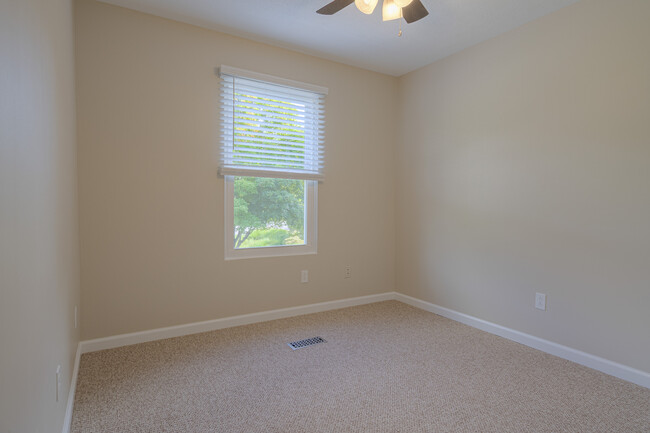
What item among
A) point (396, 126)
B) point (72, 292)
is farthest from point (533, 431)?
point (396, 126)

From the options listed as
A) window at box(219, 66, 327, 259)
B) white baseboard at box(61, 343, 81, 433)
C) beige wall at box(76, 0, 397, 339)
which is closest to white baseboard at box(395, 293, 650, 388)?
beige wall at box(76, 0, 397, 339)

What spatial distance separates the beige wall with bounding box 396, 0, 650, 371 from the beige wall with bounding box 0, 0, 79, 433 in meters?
3.03

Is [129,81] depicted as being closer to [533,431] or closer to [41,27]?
[41,27]

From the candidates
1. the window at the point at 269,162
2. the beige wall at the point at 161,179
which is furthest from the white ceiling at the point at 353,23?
the window at the point at 269,162

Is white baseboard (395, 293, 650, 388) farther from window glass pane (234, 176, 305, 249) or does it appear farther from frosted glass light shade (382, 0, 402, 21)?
frosted glass light shade (382, 0, 402, 21)

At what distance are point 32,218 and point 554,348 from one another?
3.18 metres

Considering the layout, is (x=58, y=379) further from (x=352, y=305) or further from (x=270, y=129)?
(x=352, y=305)

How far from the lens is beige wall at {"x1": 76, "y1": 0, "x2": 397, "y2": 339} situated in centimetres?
262

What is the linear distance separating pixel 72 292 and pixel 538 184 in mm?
3278

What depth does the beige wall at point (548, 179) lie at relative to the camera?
2.32 metres

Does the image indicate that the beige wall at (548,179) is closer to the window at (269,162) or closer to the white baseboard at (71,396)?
the window at (269,162)

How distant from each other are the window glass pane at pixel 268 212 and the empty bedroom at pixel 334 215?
0.07 feet

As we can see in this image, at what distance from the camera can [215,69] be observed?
9.97ft

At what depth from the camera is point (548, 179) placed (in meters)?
2.73
